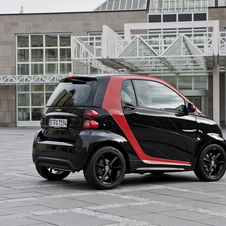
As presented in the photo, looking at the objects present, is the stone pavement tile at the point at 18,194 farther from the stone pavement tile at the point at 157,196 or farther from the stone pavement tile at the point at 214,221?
the stone pavement tile at the point at 214,221

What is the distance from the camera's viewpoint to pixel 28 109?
1284 inches

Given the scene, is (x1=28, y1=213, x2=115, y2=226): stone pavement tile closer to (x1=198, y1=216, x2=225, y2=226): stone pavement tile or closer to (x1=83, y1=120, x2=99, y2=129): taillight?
(x1=198, y1=216, x2=225, y2=226): stone pavement tile

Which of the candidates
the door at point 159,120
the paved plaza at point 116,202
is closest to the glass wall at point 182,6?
the paved plaza at point 116,202

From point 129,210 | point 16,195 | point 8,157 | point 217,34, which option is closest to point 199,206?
point 129,210

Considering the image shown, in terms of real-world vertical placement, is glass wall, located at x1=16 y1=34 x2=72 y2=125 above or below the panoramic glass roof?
below

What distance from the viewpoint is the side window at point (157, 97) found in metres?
6.59

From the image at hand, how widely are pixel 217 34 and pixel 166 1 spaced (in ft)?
39.2

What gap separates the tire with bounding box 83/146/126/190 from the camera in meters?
5.93

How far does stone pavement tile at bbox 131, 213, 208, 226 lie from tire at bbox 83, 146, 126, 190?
A: 1.48 meters

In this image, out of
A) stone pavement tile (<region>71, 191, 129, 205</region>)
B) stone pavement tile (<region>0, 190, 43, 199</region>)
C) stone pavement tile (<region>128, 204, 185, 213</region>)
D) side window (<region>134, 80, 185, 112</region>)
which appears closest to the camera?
stone pavement tile (<region>128, 204, 185, 213</region>)

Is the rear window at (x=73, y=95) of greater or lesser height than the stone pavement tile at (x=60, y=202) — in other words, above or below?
above

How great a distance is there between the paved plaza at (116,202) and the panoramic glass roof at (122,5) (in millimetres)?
27338

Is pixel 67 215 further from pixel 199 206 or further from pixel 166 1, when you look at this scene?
pixel 166 1

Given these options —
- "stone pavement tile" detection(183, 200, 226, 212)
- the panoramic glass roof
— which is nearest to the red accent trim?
"stone pavement tile" detection(183, 200, 226, 212)
